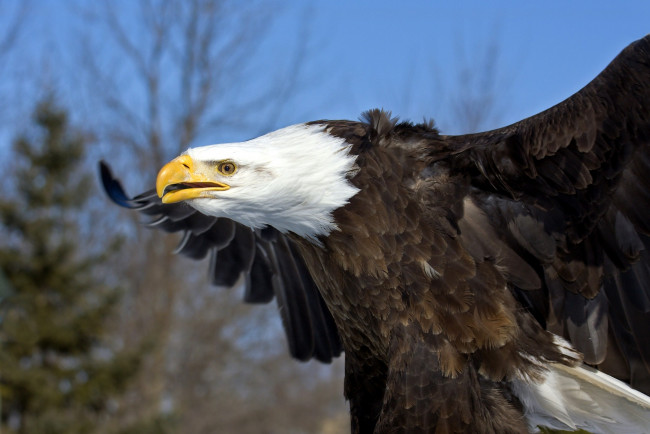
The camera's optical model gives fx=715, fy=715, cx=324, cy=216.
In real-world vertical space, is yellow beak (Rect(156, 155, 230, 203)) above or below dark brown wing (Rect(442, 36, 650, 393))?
above

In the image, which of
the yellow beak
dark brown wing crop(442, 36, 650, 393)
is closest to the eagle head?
the yellow beak

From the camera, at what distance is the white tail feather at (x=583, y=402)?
2.90m

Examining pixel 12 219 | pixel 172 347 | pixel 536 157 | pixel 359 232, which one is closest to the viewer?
pixel 536 157

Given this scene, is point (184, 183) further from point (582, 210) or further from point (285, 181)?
point (582, 210)

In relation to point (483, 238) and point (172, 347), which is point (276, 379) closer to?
point (172, 347)

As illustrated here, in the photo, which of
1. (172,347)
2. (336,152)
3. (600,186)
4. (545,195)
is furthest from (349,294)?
(172,347)

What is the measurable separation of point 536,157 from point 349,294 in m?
0.92

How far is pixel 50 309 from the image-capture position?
1179 centimetres

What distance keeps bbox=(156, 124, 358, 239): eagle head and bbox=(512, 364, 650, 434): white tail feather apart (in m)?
1.06

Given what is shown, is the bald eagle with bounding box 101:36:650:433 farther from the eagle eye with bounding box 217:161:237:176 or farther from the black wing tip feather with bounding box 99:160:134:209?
the black wing tip feather with bounding box 99:160:134:209

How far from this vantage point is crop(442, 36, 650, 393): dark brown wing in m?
2.59

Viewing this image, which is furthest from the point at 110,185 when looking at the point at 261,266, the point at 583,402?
the point at 583,402

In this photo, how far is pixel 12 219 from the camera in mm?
11984

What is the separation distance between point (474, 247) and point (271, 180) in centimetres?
87
